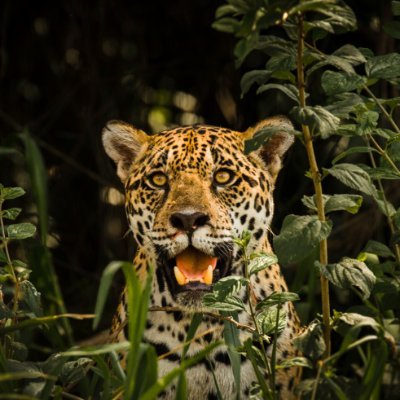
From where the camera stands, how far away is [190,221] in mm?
3561

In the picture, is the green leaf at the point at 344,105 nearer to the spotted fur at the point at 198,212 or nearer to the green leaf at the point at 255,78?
the green leaf at the point at 255,78

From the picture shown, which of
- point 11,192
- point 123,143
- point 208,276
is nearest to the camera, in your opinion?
point 11,192

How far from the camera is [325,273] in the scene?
287cm

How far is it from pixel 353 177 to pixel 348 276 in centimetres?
28

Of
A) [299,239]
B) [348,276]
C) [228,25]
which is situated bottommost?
[348,276]

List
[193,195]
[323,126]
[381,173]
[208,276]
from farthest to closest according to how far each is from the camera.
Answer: [193,195] < [208,276] < [381,173] < [323,126]

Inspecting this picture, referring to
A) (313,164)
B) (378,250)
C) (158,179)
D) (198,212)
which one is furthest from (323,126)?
(158,179)

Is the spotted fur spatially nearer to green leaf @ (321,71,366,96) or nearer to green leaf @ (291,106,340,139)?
green leaf @ (321,71,366,96)

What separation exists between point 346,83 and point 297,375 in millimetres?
1299

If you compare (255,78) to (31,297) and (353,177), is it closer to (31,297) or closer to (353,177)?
(353,177)

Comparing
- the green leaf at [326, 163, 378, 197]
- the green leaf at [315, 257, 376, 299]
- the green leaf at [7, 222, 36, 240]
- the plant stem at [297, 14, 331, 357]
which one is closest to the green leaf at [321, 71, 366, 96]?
the plant stem at [297, 14, 331, 357]

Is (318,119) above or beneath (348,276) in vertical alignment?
above

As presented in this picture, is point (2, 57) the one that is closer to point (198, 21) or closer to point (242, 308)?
point (198, 21)

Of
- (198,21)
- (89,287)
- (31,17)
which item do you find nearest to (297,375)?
(89,287)
